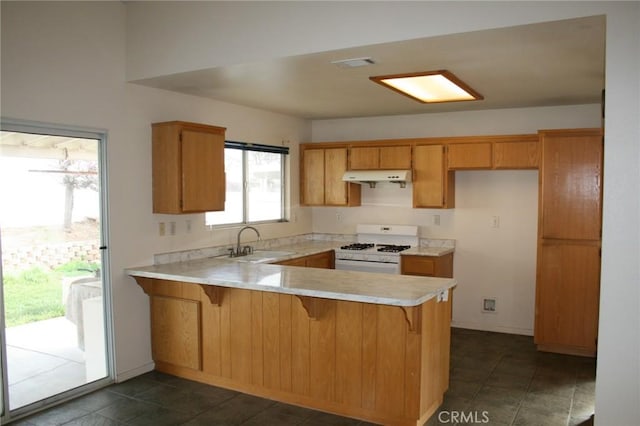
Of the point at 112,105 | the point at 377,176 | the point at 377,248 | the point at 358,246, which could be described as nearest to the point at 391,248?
the point at 377,248

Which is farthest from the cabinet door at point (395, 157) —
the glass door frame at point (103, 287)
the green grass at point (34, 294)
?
the green grass at point (34, 294)

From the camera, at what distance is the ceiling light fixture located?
155 inches

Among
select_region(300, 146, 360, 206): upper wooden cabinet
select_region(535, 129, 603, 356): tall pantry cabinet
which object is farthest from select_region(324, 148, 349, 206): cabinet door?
select_region(535, 129, 603, 356): tall pantry cabinet

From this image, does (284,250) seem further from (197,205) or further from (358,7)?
(358,7)

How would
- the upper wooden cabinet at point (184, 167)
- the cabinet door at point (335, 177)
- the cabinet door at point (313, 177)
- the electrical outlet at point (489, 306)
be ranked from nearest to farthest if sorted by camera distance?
the upper wooden cabinet at point (184, 167)
the electrical outlet at point (489, 306)
the cabinet door at point (335, 177)
the cabinet door at point (313, 177)

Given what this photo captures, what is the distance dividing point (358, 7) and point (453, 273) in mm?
3698

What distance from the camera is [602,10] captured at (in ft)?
8.37

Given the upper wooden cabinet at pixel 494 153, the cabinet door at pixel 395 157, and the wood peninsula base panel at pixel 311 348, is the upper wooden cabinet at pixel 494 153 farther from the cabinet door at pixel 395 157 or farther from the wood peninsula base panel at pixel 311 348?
the wood peninsula base panel at pixel 311 348

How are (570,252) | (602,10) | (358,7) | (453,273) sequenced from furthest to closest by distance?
1. (453,273)
2. (570,252)
3. (358,7)
4. (602,10)

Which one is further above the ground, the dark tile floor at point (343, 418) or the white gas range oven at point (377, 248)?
the white gas range oven at point (377, 248)

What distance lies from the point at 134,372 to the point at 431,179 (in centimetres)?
354

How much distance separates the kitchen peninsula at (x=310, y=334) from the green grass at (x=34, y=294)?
0.57 meters

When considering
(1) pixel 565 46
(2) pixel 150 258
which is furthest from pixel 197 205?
(1) pixel 565 46

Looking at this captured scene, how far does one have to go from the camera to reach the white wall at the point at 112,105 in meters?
3.50
